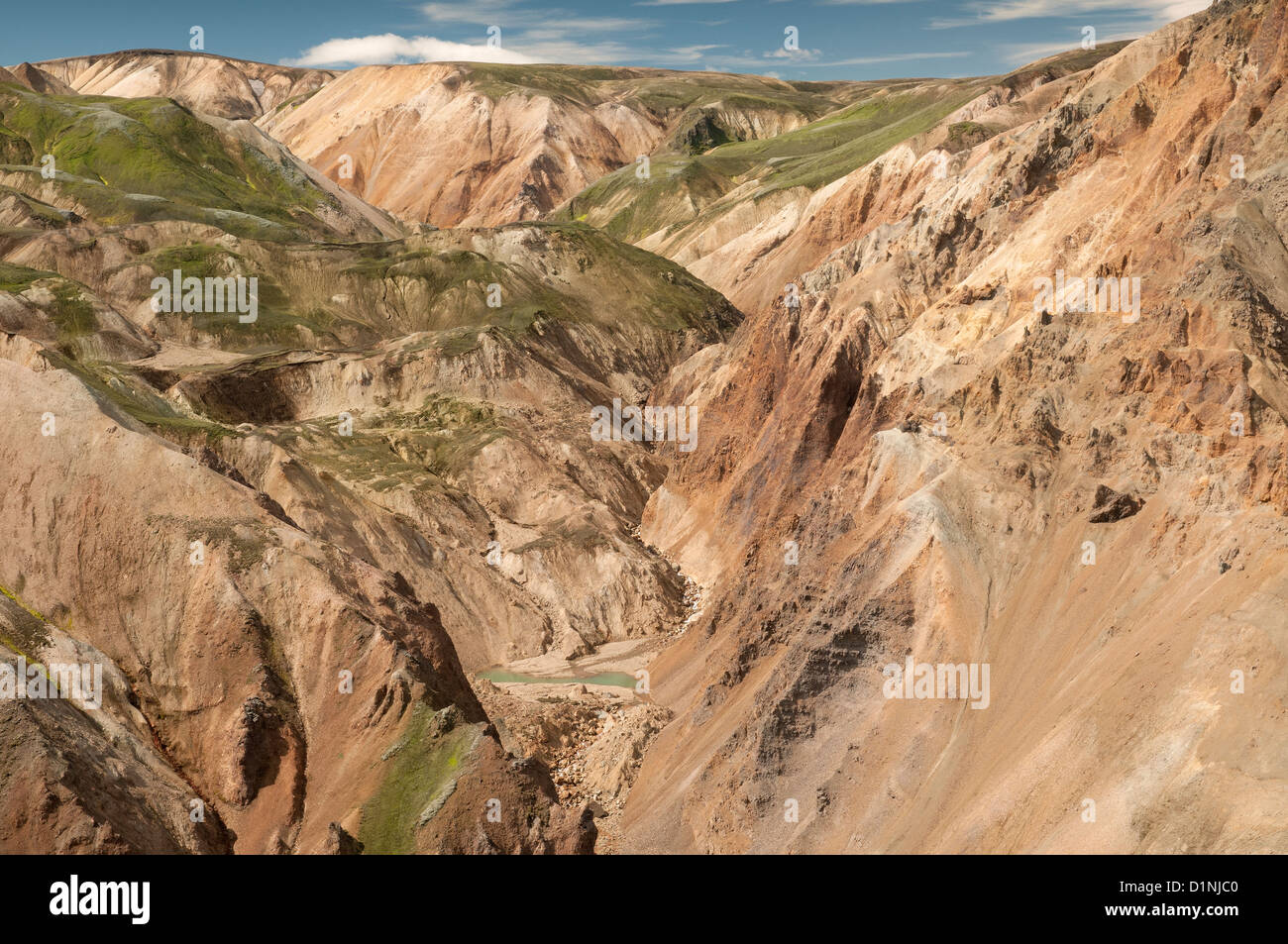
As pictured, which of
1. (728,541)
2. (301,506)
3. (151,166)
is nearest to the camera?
(301,506)

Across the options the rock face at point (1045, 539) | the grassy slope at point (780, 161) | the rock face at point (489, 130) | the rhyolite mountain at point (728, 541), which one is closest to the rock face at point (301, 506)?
the rhyolite mountain at point (728, 541)

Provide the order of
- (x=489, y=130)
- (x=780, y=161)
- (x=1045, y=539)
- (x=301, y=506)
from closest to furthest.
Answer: (x=1045, y=539)
(x=301, y=506)
(x=780, y=161)
(x=489, y=130)

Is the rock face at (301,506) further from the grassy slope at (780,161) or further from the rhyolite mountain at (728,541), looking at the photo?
the grassy slope at (780,161)

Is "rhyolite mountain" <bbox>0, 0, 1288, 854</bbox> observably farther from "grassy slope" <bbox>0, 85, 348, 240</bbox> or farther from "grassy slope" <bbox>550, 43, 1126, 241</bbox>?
"grassy slope" <bbox>550, 43, 1126, 241</bbox>

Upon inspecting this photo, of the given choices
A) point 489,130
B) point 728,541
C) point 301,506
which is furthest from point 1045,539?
point 489,130

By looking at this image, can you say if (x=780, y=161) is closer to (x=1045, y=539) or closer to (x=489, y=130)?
(x=489, y=130)

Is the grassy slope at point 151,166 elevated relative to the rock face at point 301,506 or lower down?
elevated

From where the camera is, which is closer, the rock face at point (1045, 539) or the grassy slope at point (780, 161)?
the rock face at point (1045, 539)
